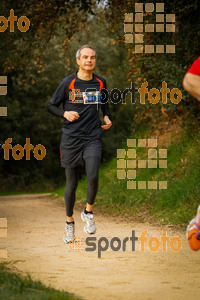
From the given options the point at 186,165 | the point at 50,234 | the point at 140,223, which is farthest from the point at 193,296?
the point at 186,165

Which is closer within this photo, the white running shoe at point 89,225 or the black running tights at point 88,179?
the black running tights at point 88,179

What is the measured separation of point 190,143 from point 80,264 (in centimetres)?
683

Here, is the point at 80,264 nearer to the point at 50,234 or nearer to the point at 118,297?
the point at 118,297

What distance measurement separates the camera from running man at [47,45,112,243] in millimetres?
6621

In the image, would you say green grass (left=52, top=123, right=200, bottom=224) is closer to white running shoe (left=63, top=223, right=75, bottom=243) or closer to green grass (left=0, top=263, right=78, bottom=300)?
white running shoe (left=63, top=223, right=75, bottom=243)

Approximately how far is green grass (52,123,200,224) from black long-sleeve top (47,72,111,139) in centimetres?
337

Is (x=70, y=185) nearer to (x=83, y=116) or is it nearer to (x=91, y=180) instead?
(x=91, y=180)

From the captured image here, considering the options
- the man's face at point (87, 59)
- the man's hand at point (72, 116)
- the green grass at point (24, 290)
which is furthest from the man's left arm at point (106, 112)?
the green grass at point (24, 290)

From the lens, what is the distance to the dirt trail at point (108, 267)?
483 cm

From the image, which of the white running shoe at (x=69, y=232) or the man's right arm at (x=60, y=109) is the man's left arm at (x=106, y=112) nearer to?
the man's right arm at (x=60, y=109)

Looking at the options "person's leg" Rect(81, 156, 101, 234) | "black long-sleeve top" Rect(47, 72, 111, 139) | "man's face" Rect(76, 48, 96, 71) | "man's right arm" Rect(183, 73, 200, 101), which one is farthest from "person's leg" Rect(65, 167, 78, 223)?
"man's right arm" Rect(183, 73, 200, 101)

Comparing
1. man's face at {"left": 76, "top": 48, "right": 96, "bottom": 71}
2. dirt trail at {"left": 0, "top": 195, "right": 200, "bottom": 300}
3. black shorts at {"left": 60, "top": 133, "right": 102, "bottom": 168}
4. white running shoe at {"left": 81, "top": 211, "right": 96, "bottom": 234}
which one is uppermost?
man's face at {"left": 76, "top": 48, "right": 96, "bottom": 71}

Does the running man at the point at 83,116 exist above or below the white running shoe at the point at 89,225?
above

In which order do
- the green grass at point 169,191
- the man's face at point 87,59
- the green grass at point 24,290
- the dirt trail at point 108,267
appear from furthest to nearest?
the green grass at point 169,191 → the man's face at point 87,59 → the dirt trail at point 108,267 → the green grass at point 24,290
